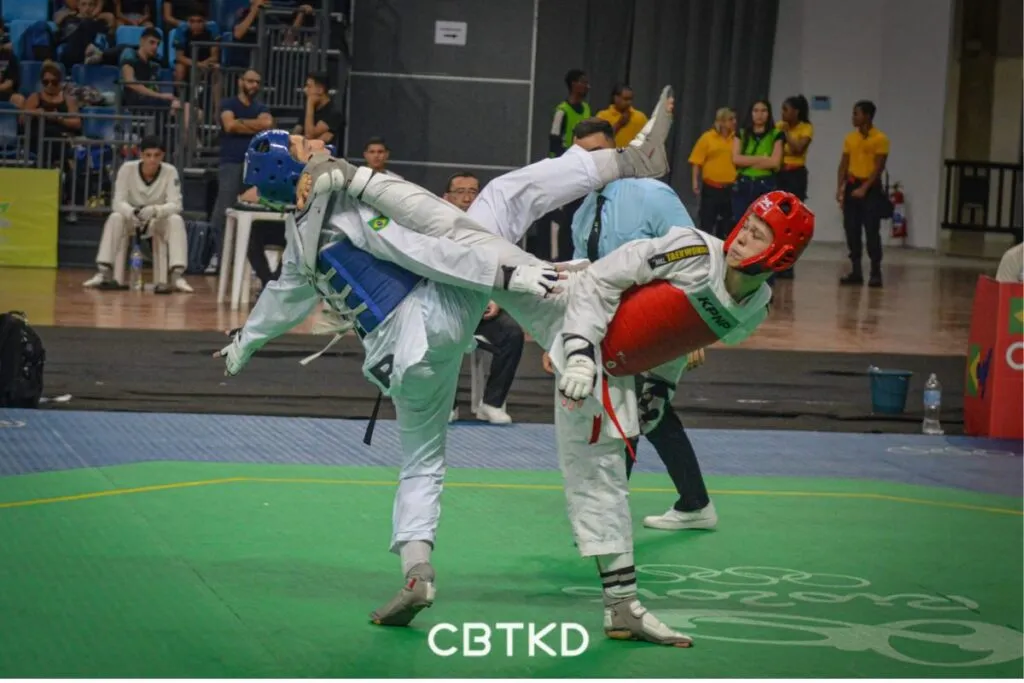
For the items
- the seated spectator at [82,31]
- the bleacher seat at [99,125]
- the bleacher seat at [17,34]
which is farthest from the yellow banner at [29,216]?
the bleacher seat at [17,34]

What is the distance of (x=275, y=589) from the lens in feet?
19.2

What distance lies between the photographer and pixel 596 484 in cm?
532

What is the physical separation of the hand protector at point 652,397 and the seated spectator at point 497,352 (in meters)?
3.21

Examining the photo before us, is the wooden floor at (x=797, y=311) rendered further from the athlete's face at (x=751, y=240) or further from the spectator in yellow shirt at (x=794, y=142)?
the athlete's face at (x=751, y=240)

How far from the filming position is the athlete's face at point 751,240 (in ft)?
16.8

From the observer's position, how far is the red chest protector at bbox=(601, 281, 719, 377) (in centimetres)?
521

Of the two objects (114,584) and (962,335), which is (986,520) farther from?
(962,335)

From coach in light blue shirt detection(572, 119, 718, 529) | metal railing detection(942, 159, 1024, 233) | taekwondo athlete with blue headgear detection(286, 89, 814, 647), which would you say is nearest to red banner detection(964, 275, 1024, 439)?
coach in light blue shirt detection(572, 119, 718, 529)

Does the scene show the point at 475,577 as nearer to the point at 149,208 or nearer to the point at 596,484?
the point at 596,484

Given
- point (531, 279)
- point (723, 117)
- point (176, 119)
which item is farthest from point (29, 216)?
point (531, 279)

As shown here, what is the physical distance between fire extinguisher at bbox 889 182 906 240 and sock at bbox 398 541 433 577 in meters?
20.9

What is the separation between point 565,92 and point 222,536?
16.3 metres

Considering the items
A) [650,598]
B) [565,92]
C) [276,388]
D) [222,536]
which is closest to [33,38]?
[565,92]

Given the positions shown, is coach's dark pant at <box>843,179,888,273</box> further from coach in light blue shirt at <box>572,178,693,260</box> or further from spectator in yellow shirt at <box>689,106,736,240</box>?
coach in light blue shirt at <box>572,178,693,260</box>
